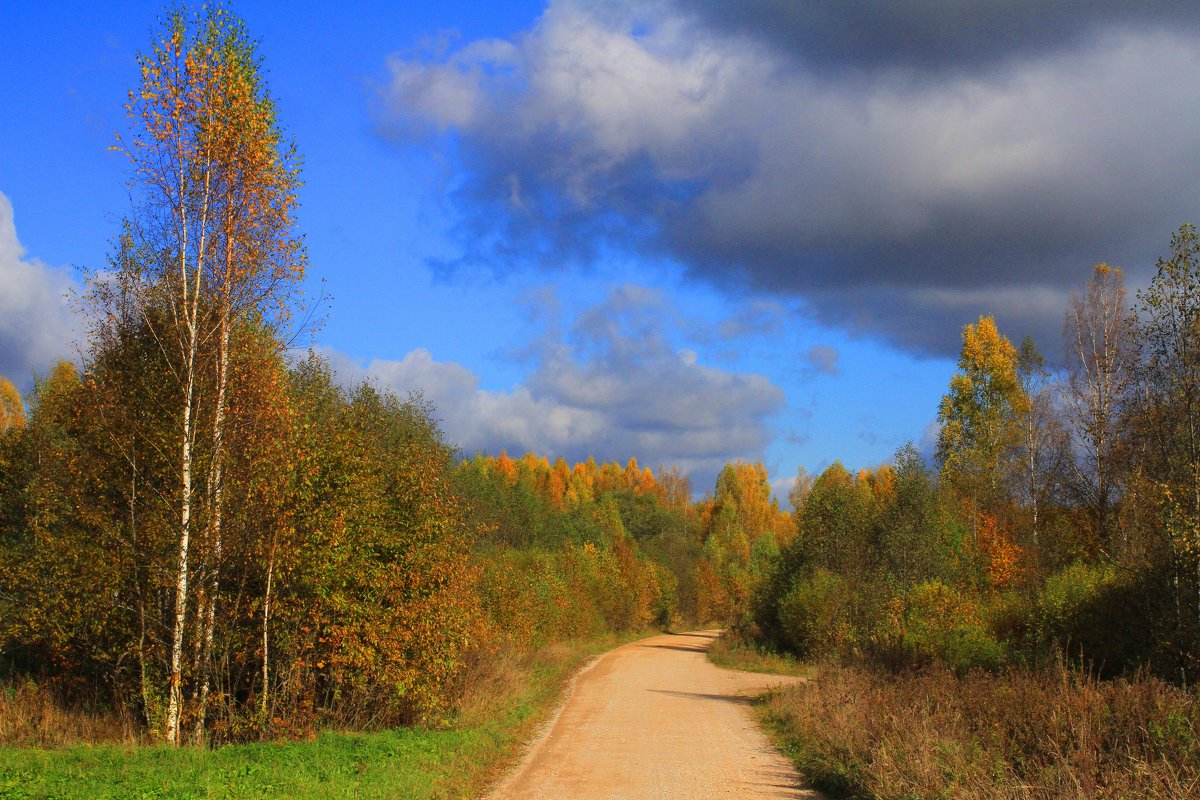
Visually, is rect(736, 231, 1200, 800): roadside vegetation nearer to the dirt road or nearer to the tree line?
the dirt road

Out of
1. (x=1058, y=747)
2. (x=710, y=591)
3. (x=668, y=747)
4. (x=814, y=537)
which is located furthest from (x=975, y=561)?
(x=710, y=591)

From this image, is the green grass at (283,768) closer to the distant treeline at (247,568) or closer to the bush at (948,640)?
the distant treeline at (247,568)

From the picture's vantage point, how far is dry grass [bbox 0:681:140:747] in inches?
599

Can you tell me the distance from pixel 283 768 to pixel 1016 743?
9.61 metres

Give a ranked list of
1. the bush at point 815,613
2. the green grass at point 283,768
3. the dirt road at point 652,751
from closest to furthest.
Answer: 1. the green grass at point 283,768
2. the dirt road at point 652,751
3. the bush at point 815,613

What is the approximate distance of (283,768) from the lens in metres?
11.9

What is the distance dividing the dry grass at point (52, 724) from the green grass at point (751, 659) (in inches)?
942

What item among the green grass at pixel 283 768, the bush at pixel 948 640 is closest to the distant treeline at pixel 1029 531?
the bush at pixel 948 640

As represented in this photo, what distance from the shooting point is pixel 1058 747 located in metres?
10.4

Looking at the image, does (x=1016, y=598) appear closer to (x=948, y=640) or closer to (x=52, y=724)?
(x=948, y=640)

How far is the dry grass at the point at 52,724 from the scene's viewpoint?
49.9 feet

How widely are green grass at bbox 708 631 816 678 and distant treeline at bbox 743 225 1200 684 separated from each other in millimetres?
1210

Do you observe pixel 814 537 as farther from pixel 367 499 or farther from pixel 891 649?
pixel 367 499

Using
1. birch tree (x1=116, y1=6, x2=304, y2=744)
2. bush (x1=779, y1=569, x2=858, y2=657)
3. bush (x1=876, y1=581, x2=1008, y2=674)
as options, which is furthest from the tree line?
bush (x1=779, y1=569, x2=858, y2=657)
